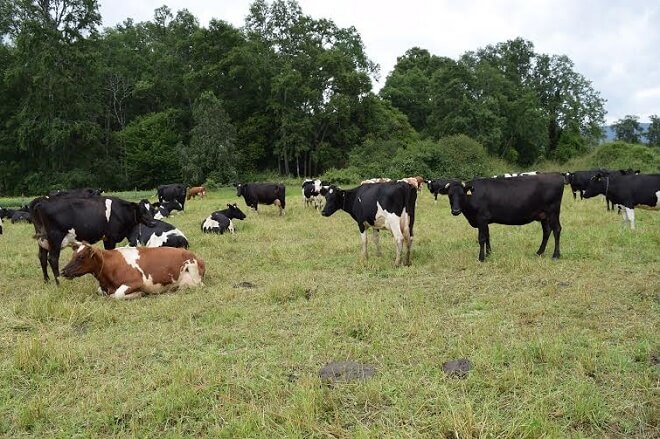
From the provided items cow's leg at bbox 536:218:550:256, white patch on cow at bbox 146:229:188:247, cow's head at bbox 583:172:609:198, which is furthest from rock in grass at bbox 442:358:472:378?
cow's head at bbox 583:172:609:198

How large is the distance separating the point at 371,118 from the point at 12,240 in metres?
47.3

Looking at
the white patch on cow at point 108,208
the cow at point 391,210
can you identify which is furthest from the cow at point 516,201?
the white patch on cow at point 108,208

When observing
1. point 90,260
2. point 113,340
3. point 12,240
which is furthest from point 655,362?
point 12,240

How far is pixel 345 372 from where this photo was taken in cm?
520

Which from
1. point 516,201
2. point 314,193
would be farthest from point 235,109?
point 516,201

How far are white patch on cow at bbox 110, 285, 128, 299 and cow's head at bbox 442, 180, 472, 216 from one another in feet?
21.8

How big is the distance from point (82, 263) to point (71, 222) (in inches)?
69.4

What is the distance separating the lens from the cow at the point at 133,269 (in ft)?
28.1

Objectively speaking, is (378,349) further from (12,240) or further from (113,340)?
(12,240)

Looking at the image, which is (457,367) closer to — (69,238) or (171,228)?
(69,238)

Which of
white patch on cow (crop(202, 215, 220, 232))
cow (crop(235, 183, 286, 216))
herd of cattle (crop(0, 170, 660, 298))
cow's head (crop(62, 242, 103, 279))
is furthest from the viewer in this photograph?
cow (crop(235, 183, 286, 216))

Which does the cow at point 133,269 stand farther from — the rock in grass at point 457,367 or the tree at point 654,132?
the tree at point 654,132

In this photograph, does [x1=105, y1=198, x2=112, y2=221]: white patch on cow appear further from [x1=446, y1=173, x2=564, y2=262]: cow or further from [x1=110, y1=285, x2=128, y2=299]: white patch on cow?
[x1=446, y1=173, x2=564, y2=262]: cow

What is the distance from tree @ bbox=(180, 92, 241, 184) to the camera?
50562 mm
